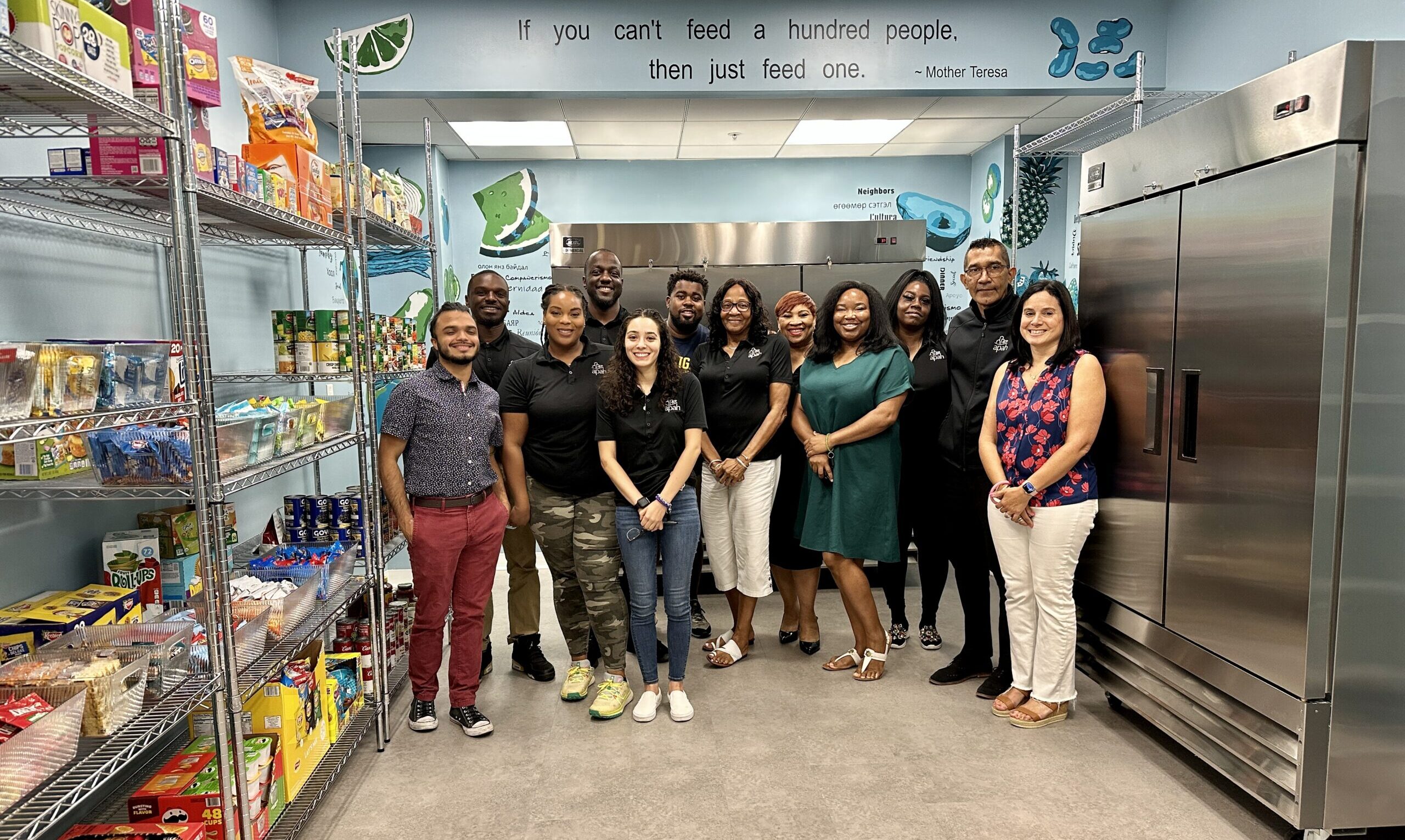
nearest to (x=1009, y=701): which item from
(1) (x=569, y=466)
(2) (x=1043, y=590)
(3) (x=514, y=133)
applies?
(2) (x=1043, y=590)

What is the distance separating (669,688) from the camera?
3.44 metres

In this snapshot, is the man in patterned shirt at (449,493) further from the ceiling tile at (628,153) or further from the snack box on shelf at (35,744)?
the ceiling tile at (628,153)

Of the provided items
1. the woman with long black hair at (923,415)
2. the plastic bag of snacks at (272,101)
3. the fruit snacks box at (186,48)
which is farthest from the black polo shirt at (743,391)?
the fruit snacks box at (186,48)

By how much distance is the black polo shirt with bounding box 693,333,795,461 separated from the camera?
3541 millimetres

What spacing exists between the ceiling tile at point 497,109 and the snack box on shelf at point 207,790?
138 inches

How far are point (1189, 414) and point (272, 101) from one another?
314cm

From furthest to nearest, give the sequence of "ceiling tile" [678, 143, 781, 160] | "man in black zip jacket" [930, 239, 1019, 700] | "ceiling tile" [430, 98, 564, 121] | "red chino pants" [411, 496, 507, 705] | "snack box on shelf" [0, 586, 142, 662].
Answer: "ceiling tile" [678, 143, 781, 160], "ceiling tile" [430, 98, 564, 121], "man in black zip jacket" [930, 239, 1019, 700], "red chino pants" [411, 496, 507, 705], "snack box on shelf" [0, 586, 142, 662]

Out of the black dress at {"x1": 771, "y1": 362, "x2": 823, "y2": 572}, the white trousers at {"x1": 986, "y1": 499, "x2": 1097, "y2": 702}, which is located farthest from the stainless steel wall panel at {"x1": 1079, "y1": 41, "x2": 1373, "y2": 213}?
the black dress at {"x1": 771, "y1": 362, "x2": 823, "y2": 572}

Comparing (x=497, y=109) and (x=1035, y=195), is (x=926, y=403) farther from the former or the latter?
(x=1035, y=195)

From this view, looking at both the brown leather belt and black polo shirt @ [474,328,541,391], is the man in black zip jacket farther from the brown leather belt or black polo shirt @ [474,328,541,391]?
the brown leather belt

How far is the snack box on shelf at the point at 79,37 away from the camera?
4.95 ft

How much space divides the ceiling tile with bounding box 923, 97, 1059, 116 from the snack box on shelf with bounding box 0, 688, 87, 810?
484cm

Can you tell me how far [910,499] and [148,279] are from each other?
3204mm

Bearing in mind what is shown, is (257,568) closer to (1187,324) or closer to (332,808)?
(332,808)
